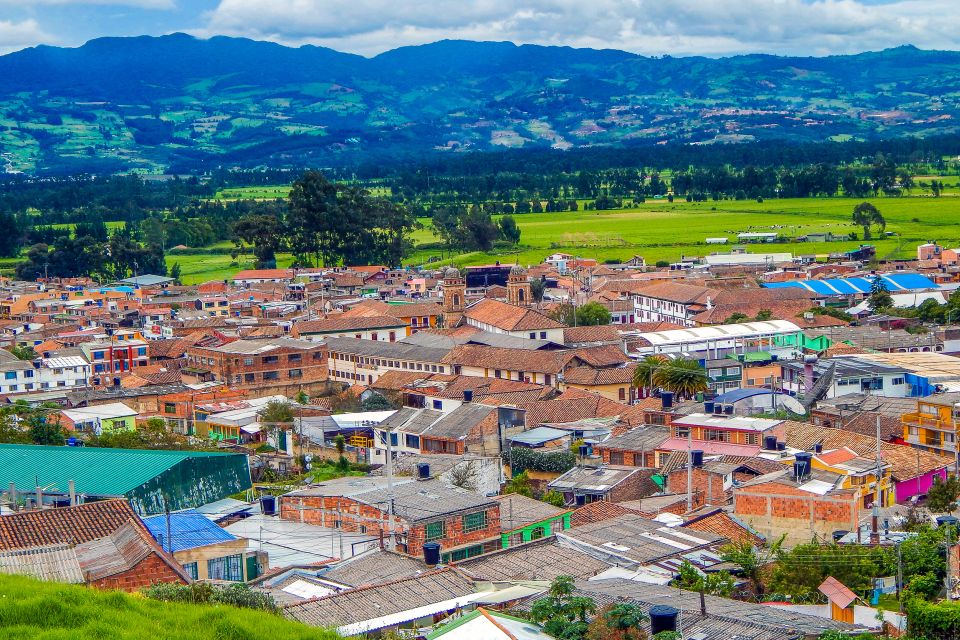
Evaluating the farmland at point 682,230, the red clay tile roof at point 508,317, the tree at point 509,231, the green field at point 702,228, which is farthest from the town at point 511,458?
the tree at point 509,231

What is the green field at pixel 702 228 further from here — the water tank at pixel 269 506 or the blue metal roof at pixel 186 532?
the blue metal roof at pixel 186 532

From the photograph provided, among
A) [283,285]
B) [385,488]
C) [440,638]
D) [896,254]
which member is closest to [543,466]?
[385,488]

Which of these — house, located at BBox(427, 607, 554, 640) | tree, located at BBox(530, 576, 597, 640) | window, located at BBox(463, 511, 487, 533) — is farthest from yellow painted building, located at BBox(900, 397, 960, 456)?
house, located at BBox(427, 607, 554, 640)

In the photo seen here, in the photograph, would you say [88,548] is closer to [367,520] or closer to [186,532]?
[186,532]

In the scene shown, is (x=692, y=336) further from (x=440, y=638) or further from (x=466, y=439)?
(x=440, y=638)

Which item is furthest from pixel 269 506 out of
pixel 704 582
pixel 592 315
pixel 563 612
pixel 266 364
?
pixel 592 315

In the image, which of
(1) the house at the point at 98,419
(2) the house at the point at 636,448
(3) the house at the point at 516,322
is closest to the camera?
(2) the house at the point at 636,448

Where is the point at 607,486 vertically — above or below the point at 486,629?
below
